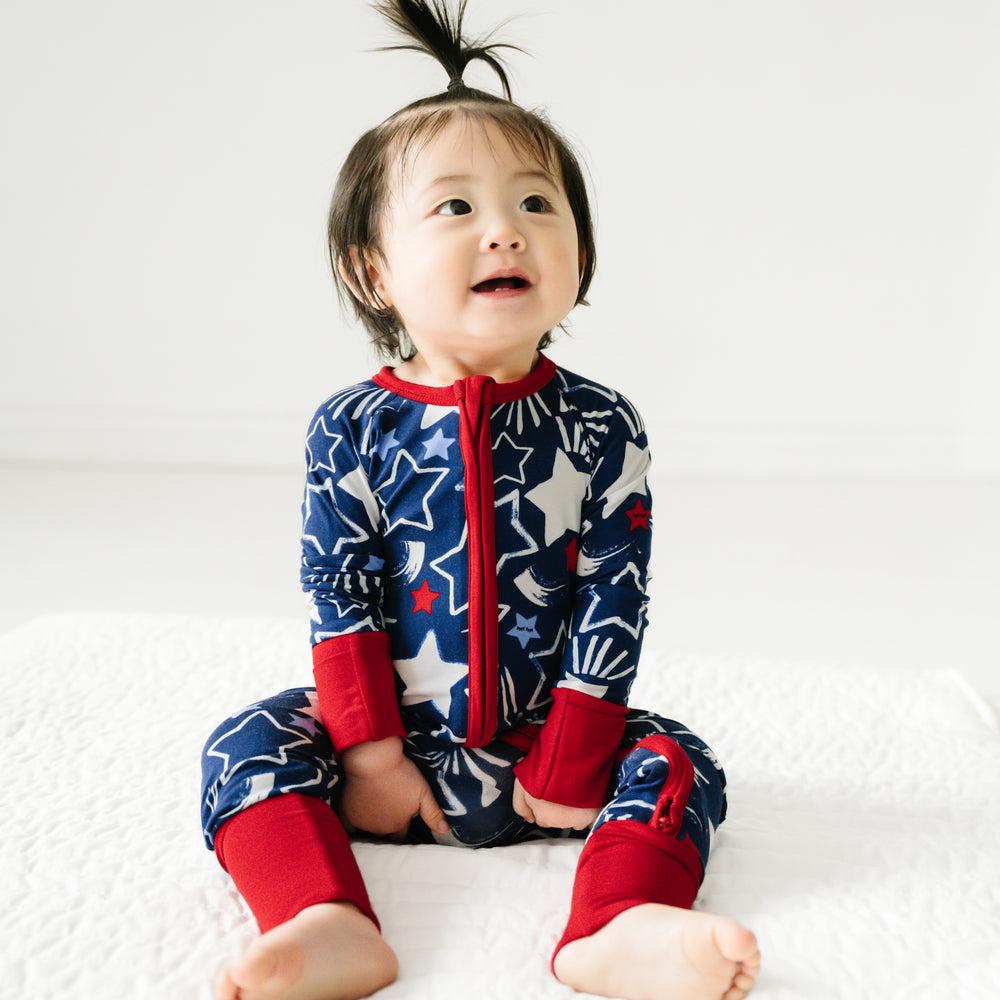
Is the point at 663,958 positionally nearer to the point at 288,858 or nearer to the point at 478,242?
the point at 288,858

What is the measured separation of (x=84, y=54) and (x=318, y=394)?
0.91m

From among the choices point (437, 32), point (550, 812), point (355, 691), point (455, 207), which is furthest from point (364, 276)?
point (550, 812)

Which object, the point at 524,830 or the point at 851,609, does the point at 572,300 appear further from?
the point at 851,609

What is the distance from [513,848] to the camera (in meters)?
0.87

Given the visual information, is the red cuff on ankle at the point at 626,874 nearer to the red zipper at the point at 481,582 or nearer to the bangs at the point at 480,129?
the red zipper at the point at 481,582

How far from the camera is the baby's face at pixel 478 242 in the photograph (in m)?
0.82

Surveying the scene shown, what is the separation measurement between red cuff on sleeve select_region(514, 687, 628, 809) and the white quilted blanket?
0.19ft

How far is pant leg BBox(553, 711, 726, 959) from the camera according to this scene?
28.6 inches

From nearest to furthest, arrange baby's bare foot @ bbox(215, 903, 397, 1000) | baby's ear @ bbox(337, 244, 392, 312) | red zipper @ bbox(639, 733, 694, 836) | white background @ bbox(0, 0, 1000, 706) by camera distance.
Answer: baby's bare foot @ bbox(215, 903, 397, 1000) < red zipper @ bbox(639, 733, 694, 836) < baby's ear @ bbox(337, 244, 392, 312) < white background @ bbox(0, 0, 1000, 706)

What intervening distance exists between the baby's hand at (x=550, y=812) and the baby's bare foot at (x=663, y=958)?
0.14 meters

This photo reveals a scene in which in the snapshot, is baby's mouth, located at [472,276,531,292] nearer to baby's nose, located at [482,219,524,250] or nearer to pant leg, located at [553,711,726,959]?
baby's nose, located at [482,219,524,250]

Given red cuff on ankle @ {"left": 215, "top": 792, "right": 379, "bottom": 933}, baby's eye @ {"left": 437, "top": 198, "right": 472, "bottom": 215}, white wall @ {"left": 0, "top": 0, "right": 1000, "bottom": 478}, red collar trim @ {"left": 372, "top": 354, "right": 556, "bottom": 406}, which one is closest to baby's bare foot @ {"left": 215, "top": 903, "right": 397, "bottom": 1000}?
red cuff on ankle @ {"left": 215, "top": 792, "right": 379, "bottom": 933}

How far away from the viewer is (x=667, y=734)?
863 millimetres

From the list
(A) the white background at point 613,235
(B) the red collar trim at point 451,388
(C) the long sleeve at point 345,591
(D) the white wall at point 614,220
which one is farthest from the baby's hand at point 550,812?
(D) the white wall at point 614,220
